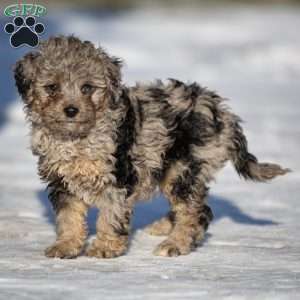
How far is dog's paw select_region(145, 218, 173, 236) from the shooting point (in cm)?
904

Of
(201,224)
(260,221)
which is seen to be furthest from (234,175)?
(201,224)

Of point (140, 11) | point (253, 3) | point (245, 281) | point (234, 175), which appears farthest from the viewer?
point (253, 3)

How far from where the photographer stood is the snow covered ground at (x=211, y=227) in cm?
667

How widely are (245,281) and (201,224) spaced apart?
161 centimetres

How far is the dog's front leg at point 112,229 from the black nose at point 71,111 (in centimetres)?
73

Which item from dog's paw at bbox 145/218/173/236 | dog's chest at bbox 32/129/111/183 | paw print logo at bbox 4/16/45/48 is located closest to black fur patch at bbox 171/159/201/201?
dog's paw at bbox 145/218/173/236

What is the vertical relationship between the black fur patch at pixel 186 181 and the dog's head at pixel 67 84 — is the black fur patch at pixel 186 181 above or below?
below

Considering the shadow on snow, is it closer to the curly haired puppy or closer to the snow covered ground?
the snow covered ground

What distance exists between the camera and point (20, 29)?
8367 millimetres

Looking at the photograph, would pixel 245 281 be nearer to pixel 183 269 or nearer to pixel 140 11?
pixel 183 269

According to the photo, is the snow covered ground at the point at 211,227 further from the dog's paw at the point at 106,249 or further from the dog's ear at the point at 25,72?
the dog's ear at the point at 25,72

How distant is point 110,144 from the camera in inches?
305

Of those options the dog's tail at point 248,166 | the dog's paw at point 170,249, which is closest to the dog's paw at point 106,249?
the dog's paw at point 170,249

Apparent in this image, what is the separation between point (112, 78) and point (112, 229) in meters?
1.14
